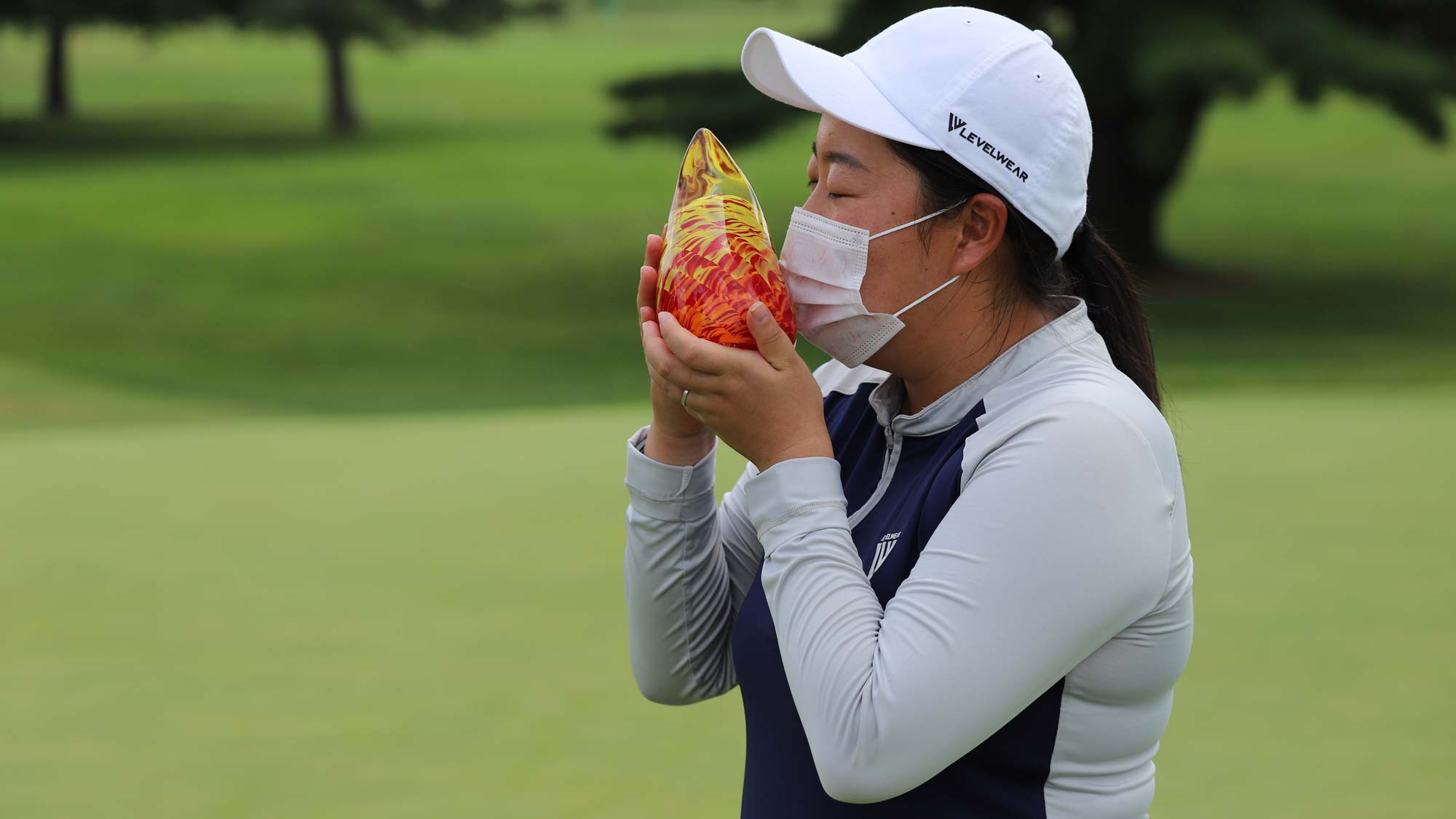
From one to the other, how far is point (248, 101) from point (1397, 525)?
110 ft

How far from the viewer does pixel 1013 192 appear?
5.28 feet

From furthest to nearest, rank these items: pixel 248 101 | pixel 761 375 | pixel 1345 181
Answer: pixel 248 101, pixel 1345 181, pixel 761 375

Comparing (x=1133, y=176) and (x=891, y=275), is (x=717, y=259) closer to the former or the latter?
(x=891, y=275)

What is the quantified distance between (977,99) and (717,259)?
0.31m

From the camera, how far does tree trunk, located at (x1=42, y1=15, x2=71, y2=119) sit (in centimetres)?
3169

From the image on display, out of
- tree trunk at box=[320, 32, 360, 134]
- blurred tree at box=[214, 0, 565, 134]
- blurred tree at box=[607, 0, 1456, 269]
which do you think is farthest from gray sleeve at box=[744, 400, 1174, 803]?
tree trunk at box=[320, 32, 360, 134]

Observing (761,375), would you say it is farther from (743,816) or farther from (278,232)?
(278,232)

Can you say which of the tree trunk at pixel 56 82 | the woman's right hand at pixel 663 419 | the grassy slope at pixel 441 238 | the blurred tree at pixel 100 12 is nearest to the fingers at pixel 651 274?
the woman's right hand at pixel 663 419

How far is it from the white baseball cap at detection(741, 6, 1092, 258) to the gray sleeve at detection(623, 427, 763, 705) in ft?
→ 1.42

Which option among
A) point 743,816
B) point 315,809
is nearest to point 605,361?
point 315,809

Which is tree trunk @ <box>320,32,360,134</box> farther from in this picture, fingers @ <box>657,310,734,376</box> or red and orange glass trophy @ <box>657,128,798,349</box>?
fingers @ <box>657,310,734,376</box>

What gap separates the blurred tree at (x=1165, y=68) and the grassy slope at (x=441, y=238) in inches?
29.7

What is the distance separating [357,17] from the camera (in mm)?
26953

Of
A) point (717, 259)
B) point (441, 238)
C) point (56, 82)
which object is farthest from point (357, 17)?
point (717, 259)
